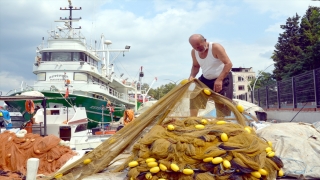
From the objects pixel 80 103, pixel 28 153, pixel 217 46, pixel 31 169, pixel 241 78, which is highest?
pixel 241 78

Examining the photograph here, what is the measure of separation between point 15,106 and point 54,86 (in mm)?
3157

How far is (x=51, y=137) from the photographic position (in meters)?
5.88

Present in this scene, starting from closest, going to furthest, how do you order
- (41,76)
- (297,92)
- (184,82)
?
(184,82) → (297,92) → (41,76)

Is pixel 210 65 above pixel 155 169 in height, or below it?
above

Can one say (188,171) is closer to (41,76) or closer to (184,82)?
(184,82)

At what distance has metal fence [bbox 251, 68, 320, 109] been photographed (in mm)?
9711

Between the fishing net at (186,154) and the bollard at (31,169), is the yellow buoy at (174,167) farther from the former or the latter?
the bollard at (31,169)

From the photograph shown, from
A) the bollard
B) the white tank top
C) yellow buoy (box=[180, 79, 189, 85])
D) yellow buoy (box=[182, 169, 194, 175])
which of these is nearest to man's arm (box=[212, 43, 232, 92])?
the white tank top

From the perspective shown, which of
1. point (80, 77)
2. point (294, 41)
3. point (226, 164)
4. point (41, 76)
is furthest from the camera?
point (294, 41)

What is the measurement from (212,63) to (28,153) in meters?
3.55

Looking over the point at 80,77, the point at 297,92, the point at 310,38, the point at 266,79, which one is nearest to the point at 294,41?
the point at 310,38

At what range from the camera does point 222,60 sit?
4.08m

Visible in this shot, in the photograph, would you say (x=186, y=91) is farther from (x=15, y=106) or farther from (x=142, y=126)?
(x=15, y=106)

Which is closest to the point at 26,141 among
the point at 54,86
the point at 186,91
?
the point at 186,91
